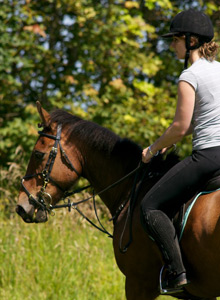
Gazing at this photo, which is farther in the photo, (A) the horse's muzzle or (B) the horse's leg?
(A) the horse's muzzle

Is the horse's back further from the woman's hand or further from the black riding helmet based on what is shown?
the black riding helmet

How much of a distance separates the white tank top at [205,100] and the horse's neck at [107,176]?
0.97 metres

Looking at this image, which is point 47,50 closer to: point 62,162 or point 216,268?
point 62,162

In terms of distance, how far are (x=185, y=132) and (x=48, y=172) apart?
55.7 inches

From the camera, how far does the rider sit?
3.31 metres

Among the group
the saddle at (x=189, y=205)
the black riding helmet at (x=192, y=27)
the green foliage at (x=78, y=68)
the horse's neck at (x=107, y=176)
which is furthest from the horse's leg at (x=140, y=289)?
the green foliage at (x=78, y=68)

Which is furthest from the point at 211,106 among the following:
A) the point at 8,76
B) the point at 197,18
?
the point at 8,76

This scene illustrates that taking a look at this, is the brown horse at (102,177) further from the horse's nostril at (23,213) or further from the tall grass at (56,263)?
the tall grass at (56,263)

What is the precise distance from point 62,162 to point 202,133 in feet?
4.64

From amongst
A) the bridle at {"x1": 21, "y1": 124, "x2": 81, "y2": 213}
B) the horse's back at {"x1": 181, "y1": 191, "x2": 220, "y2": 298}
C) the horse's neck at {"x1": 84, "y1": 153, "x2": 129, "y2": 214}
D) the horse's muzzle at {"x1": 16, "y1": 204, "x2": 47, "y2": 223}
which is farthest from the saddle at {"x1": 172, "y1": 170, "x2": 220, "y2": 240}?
the horse's muzzle at {"x1": 16, "y1": 204, "x2": 47, "y2": 223}

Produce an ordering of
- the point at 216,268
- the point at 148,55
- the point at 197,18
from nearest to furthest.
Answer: the point at 216,268 → the point at 197,18 → the point at 148,55

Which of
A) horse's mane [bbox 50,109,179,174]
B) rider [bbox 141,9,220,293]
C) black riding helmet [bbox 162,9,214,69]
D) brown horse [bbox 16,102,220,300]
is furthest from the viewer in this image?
horse's mane [bbox 50,109,179,174]

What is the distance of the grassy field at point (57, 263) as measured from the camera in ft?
18.0

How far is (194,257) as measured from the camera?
3.35m
